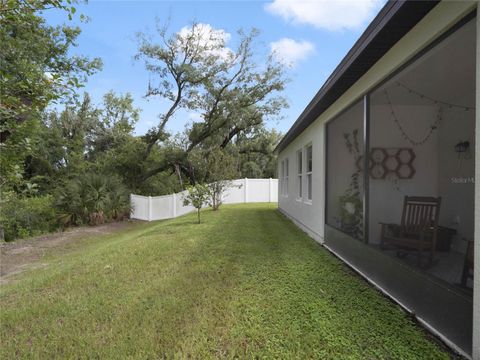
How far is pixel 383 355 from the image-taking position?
2275 mm

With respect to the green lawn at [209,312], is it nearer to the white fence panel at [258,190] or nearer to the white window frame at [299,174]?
the white window frame at [299,174]

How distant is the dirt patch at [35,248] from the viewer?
6.44 m

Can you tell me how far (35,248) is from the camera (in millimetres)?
8344

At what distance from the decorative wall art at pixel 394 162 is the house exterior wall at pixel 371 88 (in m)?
0.99

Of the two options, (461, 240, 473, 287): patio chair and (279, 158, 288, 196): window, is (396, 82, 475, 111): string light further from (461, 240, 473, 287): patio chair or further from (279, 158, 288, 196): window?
(279, 158, 288, 196): window

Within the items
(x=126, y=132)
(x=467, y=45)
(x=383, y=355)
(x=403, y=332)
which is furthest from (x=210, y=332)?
(x=126, y=132)

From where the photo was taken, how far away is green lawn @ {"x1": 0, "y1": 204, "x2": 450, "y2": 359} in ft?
8.10

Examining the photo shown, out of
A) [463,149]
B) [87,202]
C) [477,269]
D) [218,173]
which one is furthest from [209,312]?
[87,202]

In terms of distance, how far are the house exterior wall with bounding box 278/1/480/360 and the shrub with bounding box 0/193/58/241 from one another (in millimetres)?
9721

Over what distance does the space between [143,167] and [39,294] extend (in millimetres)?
14563

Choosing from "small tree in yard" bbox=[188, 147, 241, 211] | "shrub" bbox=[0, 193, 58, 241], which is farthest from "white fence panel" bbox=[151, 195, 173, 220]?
"shrub" bbox=[0, 193, 58, 241]

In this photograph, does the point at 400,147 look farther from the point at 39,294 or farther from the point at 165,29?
the point at 165,29

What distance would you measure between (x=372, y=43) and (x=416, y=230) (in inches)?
112

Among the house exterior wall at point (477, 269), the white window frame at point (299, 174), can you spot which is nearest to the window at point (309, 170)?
the white window frame at point (299, 174)
